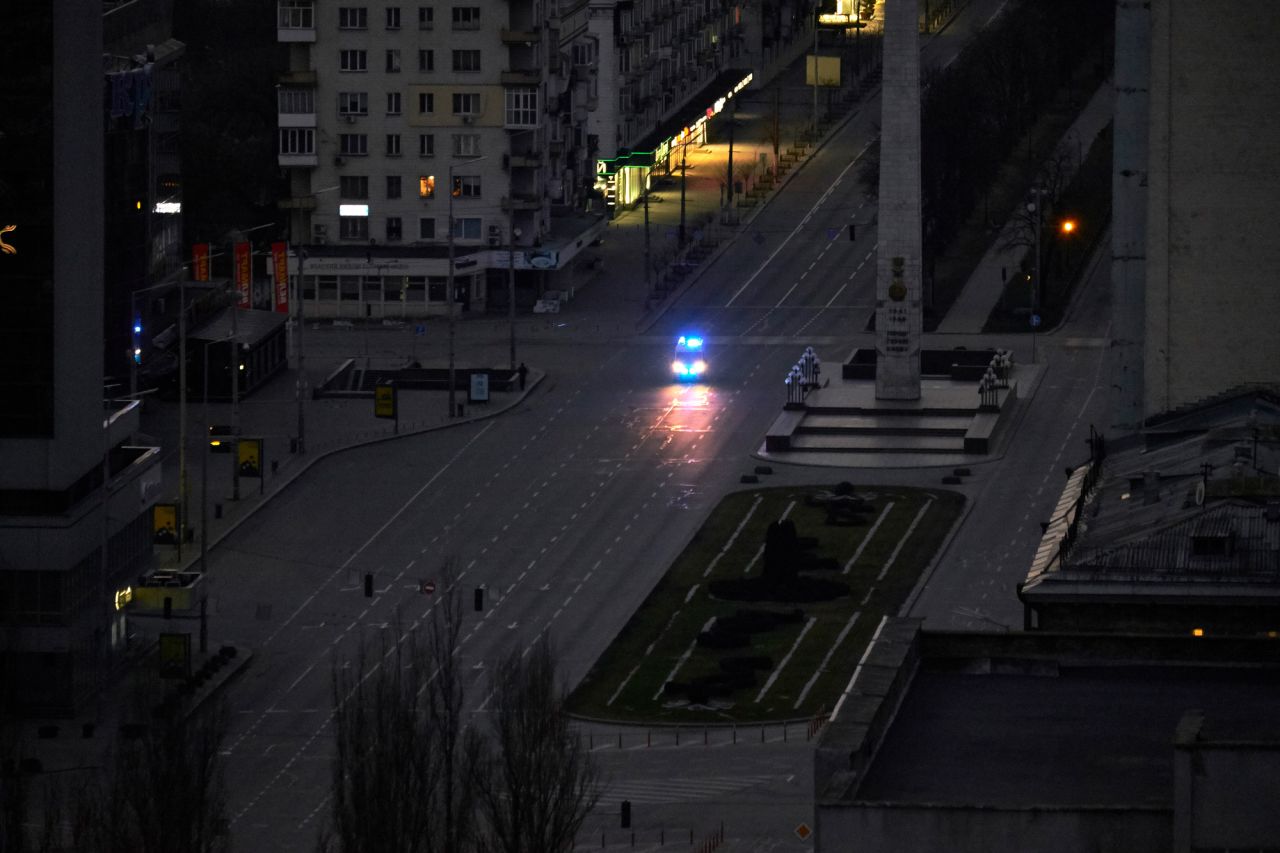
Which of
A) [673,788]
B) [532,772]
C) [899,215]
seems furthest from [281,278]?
[532,772]

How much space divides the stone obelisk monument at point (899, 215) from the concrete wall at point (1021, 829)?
110691 mm

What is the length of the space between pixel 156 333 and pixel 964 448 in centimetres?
4369

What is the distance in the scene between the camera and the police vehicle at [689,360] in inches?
7190

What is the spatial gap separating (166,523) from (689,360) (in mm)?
50527

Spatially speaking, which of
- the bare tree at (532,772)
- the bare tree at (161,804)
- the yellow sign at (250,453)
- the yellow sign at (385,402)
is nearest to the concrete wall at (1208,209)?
the bare tree at (532,772)

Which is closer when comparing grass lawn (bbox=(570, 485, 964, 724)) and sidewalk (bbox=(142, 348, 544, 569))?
grass lawn (bbox=(570, 485, 964, 724))

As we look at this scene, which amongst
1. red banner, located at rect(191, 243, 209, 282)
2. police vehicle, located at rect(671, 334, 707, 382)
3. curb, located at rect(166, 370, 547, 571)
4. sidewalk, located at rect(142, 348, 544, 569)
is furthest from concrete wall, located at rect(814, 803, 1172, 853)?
red banner, located at rect(191, 243, 209, 282)

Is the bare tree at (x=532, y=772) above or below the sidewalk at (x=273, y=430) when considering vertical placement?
below

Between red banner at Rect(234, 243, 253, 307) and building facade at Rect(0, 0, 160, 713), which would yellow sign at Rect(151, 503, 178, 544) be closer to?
building facade at Rect(0, 0, 160, 713)

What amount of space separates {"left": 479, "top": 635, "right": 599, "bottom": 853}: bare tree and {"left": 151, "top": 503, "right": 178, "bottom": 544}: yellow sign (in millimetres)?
42595

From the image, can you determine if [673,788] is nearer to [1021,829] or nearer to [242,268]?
[1021,829]

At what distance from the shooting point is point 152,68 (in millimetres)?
161875

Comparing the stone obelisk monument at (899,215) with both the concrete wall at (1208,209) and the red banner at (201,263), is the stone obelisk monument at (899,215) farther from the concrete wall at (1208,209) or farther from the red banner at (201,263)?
the concrete wall at (1208,209)

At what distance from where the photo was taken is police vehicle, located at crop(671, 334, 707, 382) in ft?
599
